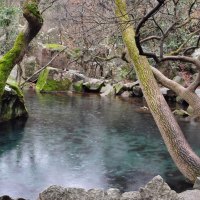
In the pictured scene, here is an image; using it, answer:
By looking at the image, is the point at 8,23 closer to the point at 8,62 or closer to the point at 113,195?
the point at 8,62

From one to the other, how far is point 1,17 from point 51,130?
12.6 m

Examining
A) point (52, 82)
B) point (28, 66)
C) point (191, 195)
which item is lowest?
point (191, 195)

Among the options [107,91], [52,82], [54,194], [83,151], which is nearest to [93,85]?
[107,91]

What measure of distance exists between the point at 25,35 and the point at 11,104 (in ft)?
24.5

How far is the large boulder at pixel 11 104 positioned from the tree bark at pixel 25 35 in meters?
5.62

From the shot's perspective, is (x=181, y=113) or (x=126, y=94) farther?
(x=126, y=94)

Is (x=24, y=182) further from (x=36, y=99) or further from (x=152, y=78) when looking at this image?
(x=36, y=99)

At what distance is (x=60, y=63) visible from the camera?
31.0 metres

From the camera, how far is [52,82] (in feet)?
90.6

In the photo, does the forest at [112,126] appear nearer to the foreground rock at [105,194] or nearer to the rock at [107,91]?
the foreground rock at [105,194]

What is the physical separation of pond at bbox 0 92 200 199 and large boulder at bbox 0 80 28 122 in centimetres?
60

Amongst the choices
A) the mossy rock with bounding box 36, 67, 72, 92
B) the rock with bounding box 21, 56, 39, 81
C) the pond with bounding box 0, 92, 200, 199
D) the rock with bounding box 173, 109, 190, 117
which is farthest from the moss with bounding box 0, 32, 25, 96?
the rock with bounding box 21, 56, 39, 81

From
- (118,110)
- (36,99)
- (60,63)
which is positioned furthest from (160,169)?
(60,63)

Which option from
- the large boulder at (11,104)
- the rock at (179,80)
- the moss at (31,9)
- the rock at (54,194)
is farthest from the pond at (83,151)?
the rock at (179,80)
